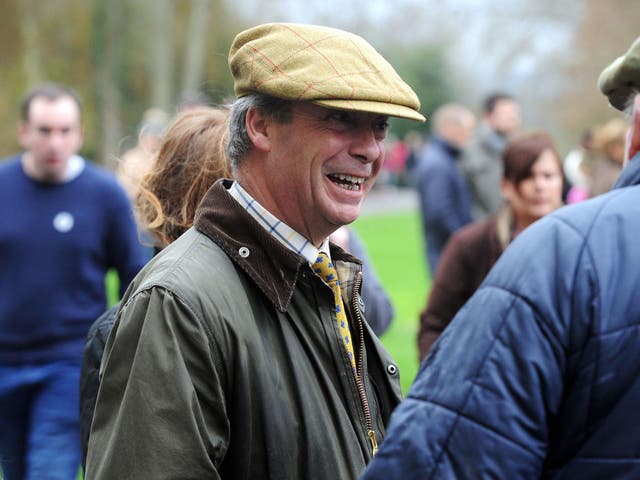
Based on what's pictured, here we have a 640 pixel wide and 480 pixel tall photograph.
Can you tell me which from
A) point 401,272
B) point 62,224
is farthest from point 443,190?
point 401,272

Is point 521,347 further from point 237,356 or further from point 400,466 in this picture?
point 237,356

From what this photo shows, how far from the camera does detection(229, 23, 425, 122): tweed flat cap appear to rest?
254cm

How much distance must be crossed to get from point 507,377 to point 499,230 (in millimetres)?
3647

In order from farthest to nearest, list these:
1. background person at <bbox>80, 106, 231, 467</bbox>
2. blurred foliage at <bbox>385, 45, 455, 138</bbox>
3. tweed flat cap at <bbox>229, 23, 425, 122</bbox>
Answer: blurred foliage at <bbox>385, 45, 455, 138</bbox> → background person at <bbox>80, 106, 231, 467</bbox> → tweed flat cap at <bbox>229, 23, 425, 122</bbox>

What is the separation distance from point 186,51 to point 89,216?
33.4 m

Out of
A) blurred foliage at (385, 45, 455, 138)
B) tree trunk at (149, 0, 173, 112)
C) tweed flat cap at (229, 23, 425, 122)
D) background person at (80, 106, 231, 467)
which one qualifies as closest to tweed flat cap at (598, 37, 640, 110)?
tweed flat cap at (229, 23, 425, 122)

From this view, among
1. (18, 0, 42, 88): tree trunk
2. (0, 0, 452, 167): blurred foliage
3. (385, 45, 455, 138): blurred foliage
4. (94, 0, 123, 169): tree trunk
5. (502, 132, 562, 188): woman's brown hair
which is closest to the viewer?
(502, 132, 562, 188): woman's brown hair

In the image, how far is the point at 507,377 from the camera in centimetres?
180

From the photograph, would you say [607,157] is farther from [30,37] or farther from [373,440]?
[30,37]

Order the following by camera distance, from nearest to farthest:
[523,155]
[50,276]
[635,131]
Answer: [635,131] < [50,276] < [523,155]

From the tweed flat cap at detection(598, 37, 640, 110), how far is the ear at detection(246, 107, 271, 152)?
871mm

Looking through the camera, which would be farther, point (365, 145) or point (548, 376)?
point (365, 145)

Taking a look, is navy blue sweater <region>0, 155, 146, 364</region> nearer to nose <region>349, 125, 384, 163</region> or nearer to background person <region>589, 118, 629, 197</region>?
nose <region>349, 125, 384, 163</region>

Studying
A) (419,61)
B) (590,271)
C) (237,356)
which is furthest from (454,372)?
(419,61)
